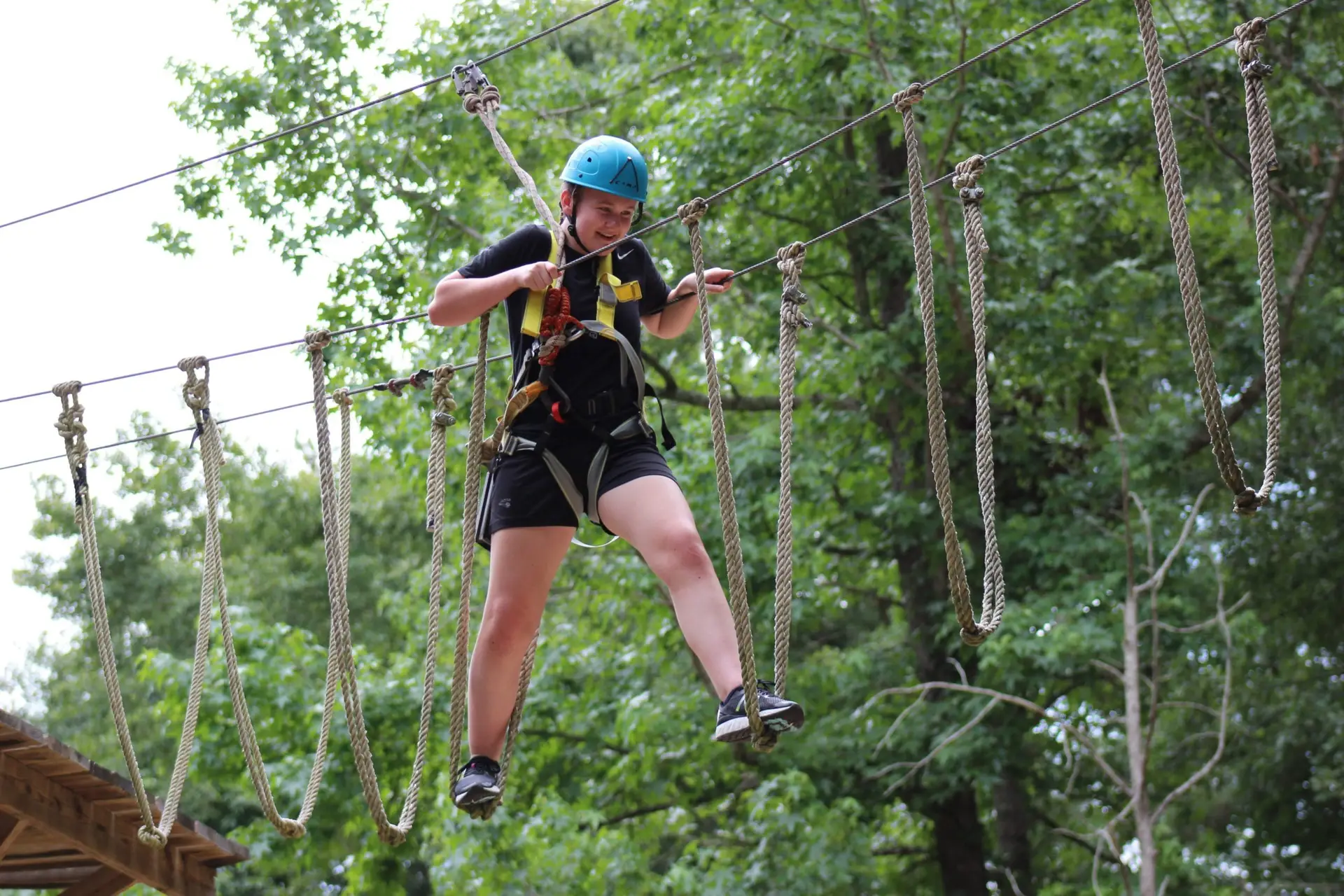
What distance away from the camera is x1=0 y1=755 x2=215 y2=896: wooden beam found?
14.4 ft

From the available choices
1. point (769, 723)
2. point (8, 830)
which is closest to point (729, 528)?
point (769, 723)

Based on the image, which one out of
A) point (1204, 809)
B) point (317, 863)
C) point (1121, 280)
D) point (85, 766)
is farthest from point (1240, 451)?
point (85, 766)

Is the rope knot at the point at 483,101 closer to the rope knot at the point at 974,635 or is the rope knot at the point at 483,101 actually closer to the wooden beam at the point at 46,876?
the rope knot at the point at 974,635

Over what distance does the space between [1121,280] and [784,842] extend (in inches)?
134

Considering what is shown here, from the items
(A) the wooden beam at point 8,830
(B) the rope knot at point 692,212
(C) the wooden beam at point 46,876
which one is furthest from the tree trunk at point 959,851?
(B) the rope knot at point 692,212

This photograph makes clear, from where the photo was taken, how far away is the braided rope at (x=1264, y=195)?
7.80 ft

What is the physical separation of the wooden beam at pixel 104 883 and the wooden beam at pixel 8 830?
0.51 metres

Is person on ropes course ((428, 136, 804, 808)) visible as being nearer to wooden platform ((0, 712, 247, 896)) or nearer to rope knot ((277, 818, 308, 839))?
rope knot ((277, 818, 308, 839))

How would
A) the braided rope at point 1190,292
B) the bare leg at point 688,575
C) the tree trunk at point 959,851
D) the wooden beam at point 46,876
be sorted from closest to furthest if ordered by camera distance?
the braided rope at point 1190,292
the bare leg at point 688,575
the wooden beam at point 46,876
the tree trunk at point 959,851

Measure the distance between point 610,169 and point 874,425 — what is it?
616 centimetres

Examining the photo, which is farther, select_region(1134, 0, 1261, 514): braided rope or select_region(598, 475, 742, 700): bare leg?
select_region(598, 475, 742, 700): bare leg

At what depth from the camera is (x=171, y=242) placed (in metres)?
9.41

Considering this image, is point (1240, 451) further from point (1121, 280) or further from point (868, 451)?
point (868, 451)

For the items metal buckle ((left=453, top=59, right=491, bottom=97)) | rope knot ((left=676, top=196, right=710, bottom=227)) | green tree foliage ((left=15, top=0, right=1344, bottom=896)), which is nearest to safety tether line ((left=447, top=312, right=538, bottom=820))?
rope knot ((left=676, top=196, right=710, bottom=227))
